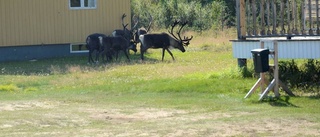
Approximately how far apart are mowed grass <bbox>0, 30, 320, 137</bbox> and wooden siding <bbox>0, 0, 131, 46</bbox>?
5732mm

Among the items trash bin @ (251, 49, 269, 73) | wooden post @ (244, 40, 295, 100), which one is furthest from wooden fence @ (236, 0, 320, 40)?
trash bin @ (251, 49, 269, 73)

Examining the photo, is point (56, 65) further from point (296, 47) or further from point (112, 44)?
point (296, 47)

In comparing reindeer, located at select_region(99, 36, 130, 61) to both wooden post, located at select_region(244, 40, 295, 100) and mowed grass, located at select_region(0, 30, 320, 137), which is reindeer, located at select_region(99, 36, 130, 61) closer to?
mowed grass, located at select_region(0, 30, 320, 137)

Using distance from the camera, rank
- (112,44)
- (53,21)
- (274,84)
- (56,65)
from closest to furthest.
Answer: (274,84) → (56,65) → (112,44) → (53,21)

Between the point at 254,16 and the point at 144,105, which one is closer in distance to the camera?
the point at 144,105

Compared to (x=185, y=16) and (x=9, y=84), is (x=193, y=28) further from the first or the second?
(x=9, y=84)

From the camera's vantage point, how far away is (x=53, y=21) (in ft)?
107

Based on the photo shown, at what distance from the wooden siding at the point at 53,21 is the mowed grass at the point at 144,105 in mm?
5732

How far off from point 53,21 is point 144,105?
17.1m

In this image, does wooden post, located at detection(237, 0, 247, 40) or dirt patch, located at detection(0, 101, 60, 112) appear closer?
dirt patch, located at detection(0, 101, 60, 112)

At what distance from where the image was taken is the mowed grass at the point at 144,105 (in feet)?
42.2

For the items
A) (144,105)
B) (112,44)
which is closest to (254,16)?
(144,105)

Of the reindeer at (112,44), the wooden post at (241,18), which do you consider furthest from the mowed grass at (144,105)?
the reindeer at (112,44)

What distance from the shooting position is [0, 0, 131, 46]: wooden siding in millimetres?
31688
